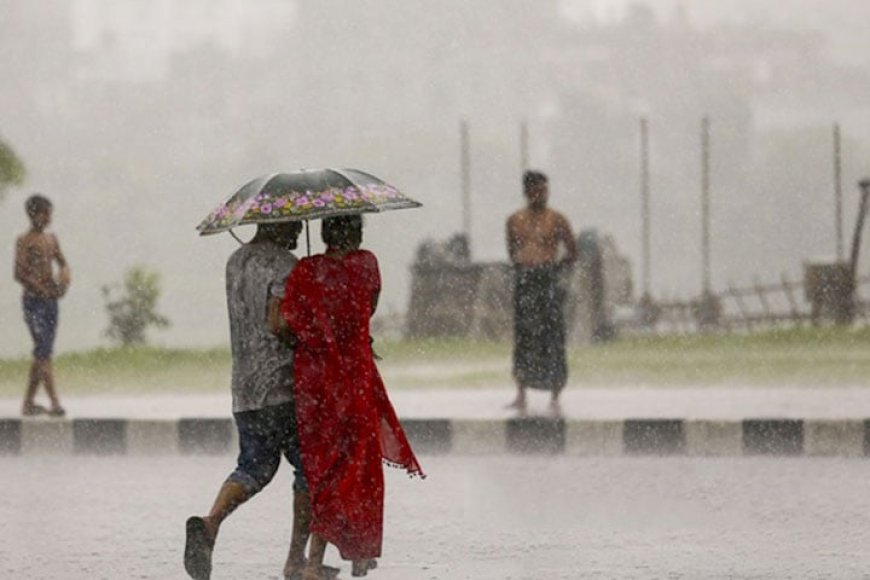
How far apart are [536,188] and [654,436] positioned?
186cm

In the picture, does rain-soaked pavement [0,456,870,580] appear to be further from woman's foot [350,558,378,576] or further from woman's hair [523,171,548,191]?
woman's hair [523,171,548,191]

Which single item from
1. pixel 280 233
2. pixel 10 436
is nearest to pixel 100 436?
pixel 10 436

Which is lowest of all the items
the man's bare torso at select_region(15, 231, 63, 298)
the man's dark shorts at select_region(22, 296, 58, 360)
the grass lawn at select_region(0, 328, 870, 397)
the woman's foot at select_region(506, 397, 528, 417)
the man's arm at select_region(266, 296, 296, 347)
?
the grass lawn at select_region(0, 328, 870, 397)

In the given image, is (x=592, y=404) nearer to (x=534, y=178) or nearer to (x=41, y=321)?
(x=534, y=178)

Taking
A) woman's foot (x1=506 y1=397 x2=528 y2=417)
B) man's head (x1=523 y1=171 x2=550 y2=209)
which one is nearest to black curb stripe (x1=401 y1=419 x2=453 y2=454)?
woman's foot (x1=506 y1=397 x2=528 y2=417)

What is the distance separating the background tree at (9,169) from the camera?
34750mm

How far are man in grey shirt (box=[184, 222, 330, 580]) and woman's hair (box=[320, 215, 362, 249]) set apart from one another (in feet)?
0.69

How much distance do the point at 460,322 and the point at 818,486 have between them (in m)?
23.1

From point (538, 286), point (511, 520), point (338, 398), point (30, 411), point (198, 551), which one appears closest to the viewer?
point (338, 398)

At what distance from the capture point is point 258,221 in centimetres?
643

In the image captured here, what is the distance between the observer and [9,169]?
34969 millimetres

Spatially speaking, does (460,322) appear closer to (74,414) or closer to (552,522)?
(74,414)

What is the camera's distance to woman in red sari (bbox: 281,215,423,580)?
20.8ft

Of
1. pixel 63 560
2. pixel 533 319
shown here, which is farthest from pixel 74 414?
pixel 63 560
